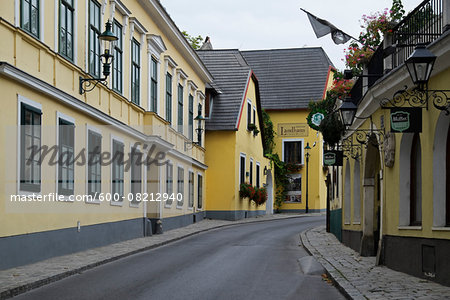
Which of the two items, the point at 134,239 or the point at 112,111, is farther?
the point at 134,239

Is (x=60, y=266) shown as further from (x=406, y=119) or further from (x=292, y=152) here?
Result: (x=292, y=152)

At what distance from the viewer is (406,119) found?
1084 centimetres

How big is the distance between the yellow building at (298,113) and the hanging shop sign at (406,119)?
126ft

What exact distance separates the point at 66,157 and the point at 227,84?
77.2 ft

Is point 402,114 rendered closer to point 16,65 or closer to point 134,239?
point 16,65

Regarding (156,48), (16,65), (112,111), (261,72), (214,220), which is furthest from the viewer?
(261,72)

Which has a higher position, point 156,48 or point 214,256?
point 156,48

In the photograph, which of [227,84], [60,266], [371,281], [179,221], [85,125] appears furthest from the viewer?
[227,84]

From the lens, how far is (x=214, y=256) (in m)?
16.7

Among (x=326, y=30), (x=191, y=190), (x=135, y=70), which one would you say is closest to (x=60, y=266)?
(x=326, y=30)

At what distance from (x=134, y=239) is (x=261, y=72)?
1439 inches

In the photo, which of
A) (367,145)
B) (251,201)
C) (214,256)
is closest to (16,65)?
(214,256)

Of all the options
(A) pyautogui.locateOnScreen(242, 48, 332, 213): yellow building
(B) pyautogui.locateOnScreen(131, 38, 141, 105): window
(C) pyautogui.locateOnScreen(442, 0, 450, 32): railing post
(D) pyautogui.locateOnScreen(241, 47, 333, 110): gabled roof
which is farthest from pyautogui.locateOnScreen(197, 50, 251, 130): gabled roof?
(C) pyautogui.locateOnScreen(442, 0, 450, 32): railing post

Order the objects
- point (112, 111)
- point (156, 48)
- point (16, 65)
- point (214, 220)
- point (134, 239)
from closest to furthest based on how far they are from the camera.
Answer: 1. point (16, 65)
2. point (112, 111)
3. point (134, 239)
4. point (156, 48)
5. point (214, 220)
